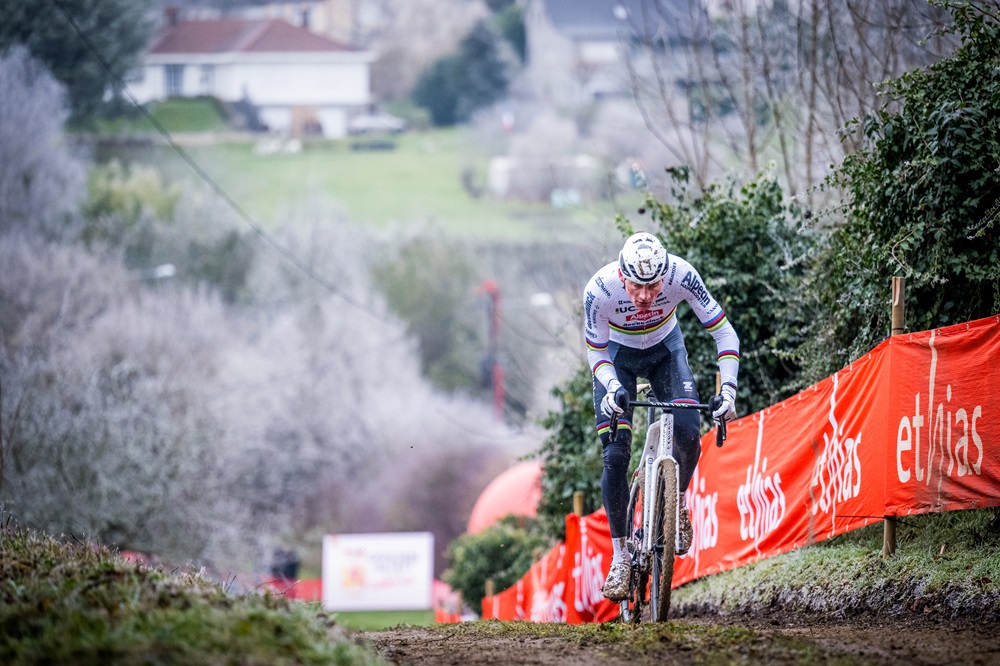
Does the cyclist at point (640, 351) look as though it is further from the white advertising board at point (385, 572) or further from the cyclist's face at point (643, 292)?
the white advertising board at point (385, 572)

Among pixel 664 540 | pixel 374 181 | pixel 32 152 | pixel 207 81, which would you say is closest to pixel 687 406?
pixel 664 540

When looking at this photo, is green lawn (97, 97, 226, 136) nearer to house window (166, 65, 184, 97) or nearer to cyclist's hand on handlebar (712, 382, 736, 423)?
house window (166, 65, 184, 97)

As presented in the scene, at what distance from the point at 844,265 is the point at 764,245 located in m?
2.67

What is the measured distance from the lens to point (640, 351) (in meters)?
8.69

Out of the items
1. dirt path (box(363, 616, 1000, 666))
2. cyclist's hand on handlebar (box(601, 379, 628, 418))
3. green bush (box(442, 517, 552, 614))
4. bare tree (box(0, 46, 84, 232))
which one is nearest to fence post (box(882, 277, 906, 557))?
dirt path (box(363, 616, 1000, 666))

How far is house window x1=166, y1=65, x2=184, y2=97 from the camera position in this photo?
101 m

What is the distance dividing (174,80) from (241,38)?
28.7ft

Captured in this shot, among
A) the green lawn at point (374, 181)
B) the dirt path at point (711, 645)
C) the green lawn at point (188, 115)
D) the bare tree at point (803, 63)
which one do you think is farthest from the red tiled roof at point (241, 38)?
the dirt path at point (711, 645)

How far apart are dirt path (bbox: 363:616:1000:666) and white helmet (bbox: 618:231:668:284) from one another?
83.7 inches

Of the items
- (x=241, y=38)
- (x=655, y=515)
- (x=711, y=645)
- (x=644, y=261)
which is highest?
(x=241, y=38)

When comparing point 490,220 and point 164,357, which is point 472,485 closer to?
point 164,357

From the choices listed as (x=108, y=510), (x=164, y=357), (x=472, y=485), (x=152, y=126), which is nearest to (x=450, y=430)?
(x=472, y=485)

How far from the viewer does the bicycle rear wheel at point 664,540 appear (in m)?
7.95

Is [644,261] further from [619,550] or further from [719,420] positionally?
[619,550]
